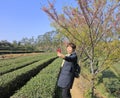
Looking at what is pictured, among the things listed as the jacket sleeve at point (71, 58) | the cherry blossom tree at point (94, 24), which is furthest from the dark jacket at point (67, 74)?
the cherry blossom tree at point (94, 24)

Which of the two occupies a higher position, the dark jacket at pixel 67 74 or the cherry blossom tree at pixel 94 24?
→ the cherry blossom tree at pixel 94 24

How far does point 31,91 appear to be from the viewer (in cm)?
682

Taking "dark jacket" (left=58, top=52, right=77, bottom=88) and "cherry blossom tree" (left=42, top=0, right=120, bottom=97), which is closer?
"dark jacket" (left=58, top=52, right=77, bottom=88)

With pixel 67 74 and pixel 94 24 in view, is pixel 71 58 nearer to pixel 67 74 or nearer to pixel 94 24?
pixel 67 74

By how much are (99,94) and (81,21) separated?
5370mm

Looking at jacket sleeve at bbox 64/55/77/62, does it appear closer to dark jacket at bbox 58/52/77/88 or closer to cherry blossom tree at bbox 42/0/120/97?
dark jacket at bbox 58/52/77/88

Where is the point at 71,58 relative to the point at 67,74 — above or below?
above

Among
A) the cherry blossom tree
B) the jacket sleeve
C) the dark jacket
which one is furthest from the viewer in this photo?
the cherry blossom tree

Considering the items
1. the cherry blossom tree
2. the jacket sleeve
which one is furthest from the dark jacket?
the cherry blossom tree

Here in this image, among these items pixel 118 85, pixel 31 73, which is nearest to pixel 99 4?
pixel 31 73

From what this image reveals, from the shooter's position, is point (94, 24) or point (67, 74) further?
point (94, 24)

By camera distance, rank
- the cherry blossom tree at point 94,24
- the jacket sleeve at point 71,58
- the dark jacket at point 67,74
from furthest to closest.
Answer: the cherry blossom tree at point 94,24 < the dark jacket at point 67,74 < the jacket sleeve at point 71,58

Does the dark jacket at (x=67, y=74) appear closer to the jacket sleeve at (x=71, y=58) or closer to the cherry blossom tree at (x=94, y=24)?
the jacket sleeve at (x=71, y=58)

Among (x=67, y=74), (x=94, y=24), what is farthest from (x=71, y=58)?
(x=94, y=24)
